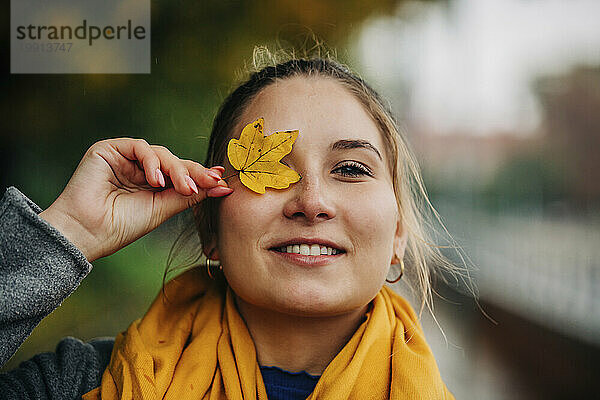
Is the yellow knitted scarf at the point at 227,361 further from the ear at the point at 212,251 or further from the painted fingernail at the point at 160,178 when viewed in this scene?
the painted fingernail at the point at 160,178

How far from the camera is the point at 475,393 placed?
110 inches

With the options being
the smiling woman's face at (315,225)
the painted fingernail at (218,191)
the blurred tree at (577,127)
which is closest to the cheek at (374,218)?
the smiling woman's face at (315,225)

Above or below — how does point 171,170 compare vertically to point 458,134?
below

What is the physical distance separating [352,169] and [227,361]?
1.40ft

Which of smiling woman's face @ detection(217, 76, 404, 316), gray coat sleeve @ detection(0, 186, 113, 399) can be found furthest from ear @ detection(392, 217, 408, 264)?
gray coat sleeve @ detection(0, 186, 113, 399)

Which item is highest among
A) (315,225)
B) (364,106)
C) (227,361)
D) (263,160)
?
(364,106)

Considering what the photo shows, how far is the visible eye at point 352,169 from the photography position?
45.4 inches

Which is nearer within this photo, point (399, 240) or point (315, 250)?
point (315, 250)

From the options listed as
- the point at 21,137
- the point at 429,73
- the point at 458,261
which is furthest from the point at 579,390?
the point at 21,137

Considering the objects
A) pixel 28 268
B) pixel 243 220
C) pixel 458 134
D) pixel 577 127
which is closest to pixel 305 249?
pixel 243 220

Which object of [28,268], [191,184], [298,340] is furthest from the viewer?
[298,340]

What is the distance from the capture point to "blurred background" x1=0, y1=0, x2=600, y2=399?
2.35m

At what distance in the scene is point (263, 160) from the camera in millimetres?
1129

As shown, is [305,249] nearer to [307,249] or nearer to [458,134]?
[307,249]
